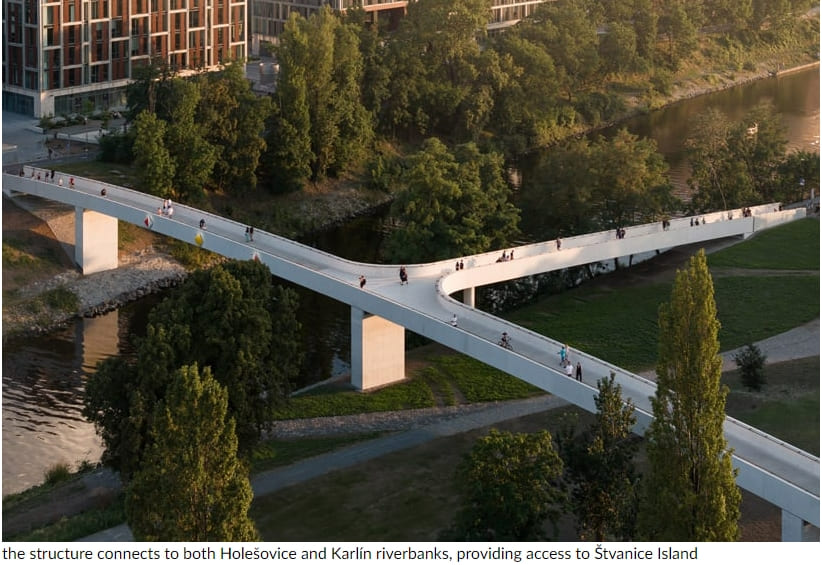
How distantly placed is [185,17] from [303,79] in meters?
23.8

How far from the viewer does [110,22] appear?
406 ft

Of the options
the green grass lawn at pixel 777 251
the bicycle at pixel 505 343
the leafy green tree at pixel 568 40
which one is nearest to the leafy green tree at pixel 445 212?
the green grass lawn at pixel 777 251

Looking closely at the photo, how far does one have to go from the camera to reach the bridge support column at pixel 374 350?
75.1 metres

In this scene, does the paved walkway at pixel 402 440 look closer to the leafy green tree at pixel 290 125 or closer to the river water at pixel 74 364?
the river water at pixel 74 364

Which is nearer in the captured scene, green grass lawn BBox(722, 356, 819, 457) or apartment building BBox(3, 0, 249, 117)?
green grass lawn BBox(722, 356, 819, 457)

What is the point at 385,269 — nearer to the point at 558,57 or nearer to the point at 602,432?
the point at 602,432

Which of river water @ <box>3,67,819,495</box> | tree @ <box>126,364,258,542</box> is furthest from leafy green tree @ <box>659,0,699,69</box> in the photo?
tree @ <box>126,364,258,542</box>

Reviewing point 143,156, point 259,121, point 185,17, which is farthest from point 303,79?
point 185,17


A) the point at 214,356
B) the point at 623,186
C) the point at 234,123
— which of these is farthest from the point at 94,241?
the point at 214,356

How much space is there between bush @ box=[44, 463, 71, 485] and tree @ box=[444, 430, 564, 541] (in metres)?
20.5

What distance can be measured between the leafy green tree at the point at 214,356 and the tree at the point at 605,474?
1438 centimetres

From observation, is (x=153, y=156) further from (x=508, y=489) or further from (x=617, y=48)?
(x=617, y=48)

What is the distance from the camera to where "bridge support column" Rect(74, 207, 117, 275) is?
315ft

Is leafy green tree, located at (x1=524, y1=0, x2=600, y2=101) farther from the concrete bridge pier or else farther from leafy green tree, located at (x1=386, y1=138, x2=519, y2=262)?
the concrete bridge pier
